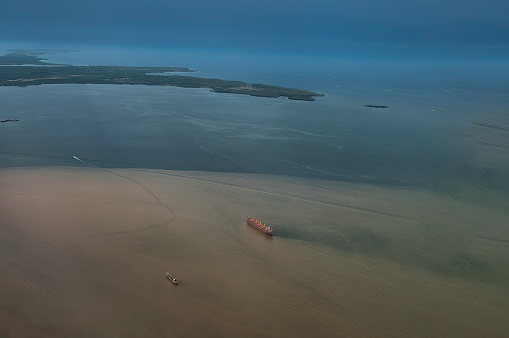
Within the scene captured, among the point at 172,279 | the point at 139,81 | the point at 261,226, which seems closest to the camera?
the point at 172,279

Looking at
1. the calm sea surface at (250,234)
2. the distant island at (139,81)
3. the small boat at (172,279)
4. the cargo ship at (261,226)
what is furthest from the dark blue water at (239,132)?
the small boat at (172,279)

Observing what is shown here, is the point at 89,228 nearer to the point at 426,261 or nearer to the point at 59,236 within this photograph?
the point at 59,236

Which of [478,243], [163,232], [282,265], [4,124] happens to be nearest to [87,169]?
[163,232]

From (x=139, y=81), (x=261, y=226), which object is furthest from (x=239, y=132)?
(x=139, y=81)

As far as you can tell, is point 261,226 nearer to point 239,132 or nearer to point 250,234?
point 250,234

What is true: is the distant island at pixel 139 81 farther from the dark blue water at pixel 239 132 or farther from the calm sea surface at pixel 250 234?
the calm sea surface at pixel 250 234

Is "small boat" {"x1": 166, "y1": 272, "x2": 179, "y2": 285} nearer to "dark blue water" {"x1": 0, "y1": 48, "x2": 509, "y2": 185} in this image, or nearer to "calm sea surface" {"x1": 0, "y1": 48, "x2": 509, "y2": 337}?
"calm sea surface" {"x1": 0, "y1": 48, "x2": 509, "y2": 337}

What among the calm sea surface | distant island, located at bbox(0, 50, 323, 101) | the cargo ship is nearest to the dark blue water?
the calm sea surface
